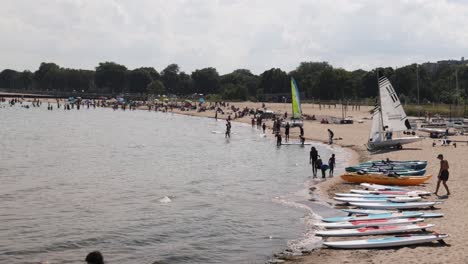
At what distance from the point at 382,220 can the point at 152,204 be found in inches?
462

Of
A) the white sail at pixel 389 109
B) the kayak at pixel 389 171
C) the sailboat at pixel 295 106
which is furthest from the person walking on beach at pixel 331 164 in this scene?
the sailboat at pixel 295 106

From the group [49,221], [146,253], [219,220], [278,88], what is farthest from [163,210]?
[278,88]

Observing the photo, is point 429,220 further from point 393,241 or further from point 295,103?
point 295,103

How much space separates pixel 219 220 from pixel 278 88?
481 feet

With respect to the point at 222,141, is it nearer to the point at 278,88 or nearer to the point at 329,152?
the point at 329,152

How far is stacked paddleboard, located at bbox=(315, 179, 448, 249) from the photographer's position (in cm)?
1745

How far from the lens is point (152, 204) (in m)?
27.1

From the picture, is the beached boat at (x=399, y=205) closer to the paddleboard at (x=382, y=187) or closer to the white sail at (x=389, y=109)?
→ the paddleboard at (x=382, y=187)

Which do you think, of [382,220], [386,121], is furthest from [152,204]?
[386,121]

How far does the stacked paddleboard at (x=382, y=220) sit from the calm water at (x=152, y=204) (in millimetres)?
1637

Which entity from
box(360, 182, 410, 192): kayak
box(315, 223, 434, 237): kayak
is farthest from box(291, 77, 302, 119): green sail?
box(315, 223, 434, 237): kayak

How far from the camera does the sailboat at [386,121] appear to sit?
44.8 meters

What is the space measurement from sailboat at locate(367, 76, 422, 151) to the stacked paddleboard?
62.0 ft

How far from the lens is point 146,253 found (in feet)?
62.0
